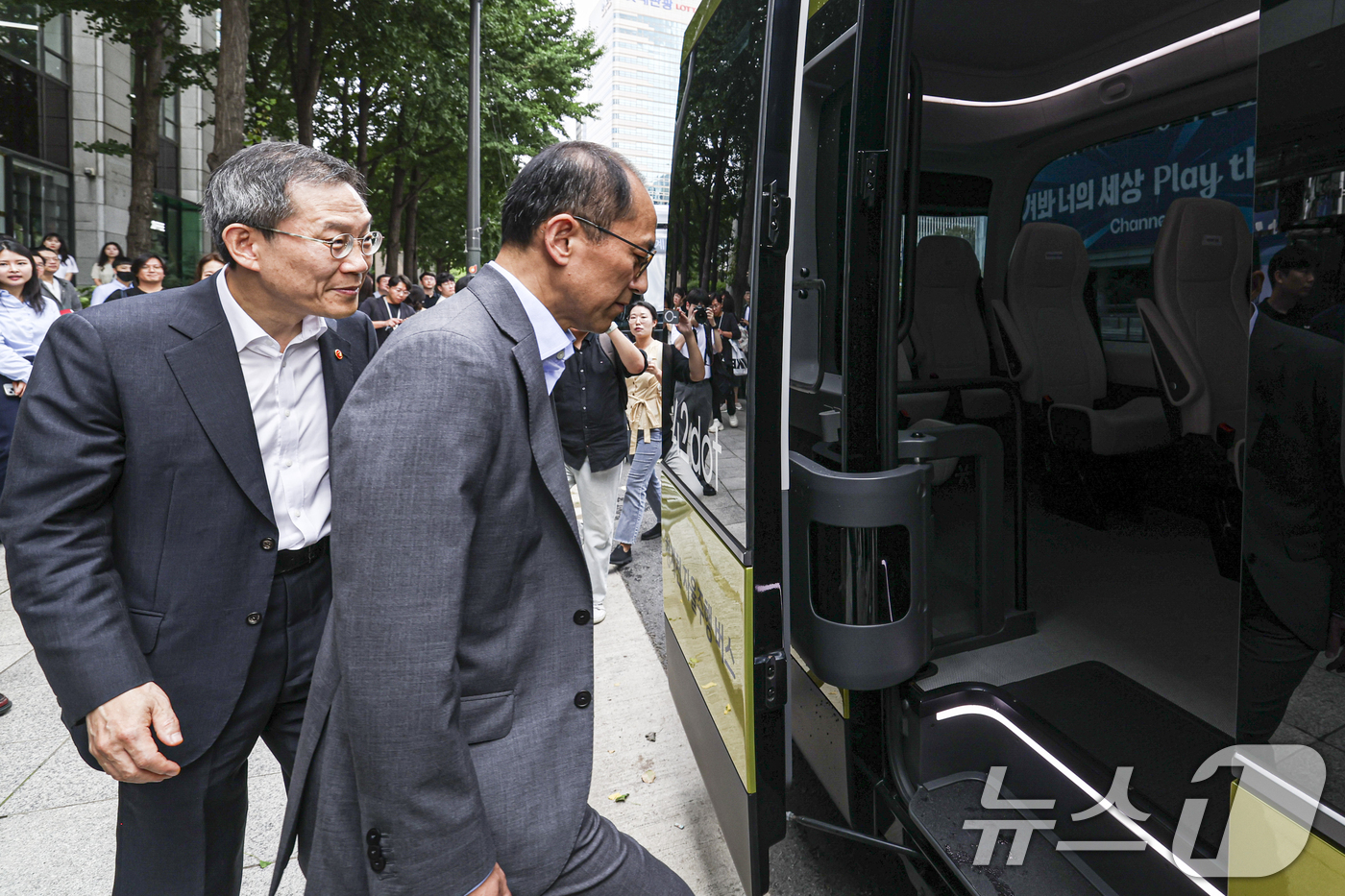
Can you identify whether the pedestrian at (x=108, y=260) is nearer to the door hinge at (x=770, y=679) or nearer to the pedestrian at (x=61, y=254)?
the pedestrian at (x=61, y=254)

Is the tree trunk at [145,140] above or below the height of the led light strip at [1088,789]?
above

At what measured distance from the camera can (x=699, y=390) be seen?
8.75 ft

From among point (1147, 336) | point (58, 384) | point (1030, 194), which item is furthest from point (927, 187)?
point (58, 384)

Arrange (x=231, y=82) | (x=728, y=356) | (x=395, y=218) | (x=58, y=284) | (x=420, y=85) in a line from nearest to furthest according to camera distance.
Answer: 1. (x=728, y=356)
2. (x=58, y=284)
3. (x=231, y=82)
4. (x=420, y=85)
5. (x=395, y=218)

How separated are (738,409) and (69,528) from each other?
1404 mm

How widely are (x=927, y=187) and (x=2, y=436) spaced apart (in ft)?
18.6

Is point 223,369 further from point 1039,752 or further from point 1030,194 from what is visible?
point 1030,194

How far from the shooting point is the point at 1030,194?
5145mm

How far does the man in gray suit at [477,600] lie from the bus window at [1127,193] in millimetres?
4145

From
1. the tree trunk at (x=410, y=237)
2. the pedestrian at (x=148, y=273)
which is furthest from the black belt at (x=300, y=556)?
the tree trunk at (x=410, y=237)

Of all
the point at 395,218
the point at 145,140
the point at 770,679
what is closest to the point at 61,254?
the point at 145,140

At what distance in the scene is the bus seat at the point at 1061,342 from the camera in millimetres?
4820

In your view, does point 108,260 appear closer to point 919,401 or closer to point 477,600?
point 919,401

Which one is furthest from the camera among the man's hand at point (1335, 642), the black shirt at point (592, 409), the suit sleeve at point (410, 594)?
the black shirt at point (592, 409)
